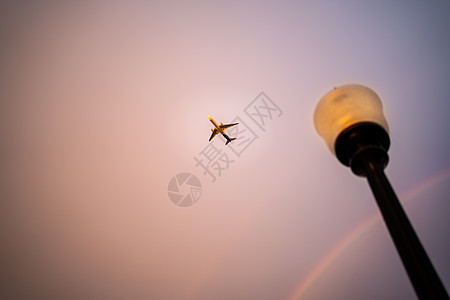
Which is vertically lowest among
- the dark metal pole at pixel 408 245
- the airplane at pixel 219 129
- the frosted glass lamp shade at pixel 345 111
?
the dark metal pole at pixel 408 245

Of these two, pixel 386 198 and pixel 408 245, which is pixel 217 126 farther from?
pixel 408 245

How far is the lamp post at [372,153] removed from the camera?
934 mm

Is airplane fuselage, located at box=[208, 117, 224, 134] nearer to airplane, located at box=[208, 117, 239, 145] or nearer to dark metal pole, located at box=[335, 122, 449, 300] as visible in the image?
airplane, located at box=[208, 117, 239, 145]

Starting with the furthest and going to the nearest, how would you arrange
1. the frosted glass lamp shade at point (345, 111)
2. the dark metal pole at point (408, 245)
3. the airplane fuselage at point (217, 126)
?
1. the airplane fuselage at point (217, 126)
2. the frosted glass lamp shade at point (345, 111)
3. the dark metal pole at point (408, 245)

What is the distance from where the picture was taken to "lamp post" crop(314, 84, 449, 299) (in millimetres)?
934

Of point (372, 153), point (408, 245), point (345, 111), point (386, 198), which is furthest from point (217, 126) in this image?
point (408, 245)

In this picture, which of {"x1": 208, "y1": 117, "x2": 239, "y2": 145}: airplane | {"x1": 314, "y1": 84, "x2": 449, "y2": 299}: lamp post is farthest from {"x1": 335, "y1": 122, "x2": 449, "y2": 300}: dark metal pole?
{"x1": 208, "y1": 117, "x2": 239, "y2": 145}: airplane

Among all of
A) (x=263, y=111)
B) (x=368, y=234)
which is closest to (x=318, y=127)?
(x=263, y=111)

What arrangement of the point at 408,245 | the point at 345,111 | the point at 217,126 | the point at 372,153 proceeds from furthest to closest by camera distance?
the point at 217,126 → the point at 345,111 → the point at 372,153 → the point at 408,245

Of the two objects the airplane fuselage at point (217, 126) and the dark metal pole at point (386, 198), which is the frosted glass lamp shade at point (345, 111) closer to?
the dark metal pole at point (386, 198)

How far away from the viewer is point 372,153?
1.35 metres

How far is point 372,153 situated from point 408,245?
1.69ft

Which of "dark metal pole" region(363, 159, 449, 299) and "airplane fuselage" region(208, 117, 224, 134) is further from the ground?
"airplane fuselage" region(208, 117, 224, 134)

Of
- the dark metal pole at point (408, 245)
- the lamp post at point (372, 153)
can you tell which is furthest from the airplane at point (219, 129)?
the dark metal pole at point (408, 245)
